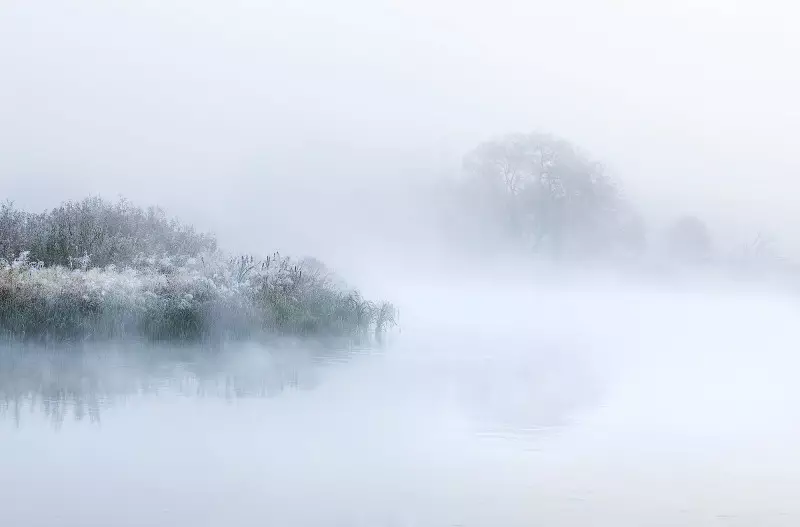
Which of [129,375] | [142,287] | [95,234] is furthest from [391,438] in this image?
[95,234]

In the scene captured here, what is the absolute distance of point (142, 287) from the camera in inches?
498

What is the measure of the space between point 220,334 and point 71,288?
209 cm

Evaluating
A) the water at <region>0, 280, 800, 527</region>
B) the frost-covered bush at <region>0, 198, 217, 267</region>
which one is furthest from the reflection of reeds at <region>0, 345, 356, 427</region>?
the frost-covered bush at <region>0, 198, 217, 267</region>

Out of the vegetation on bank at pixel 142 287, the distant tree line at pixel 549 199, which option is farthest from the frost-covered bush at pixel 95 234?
the distant tree line at pixel 549 199

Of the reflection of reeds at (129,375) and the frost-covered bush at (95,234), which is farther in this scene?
the frost-covered bush at (95,234)

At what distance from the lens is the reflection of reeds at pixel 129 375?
8047 millimetres

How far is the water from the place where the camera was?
5062 mm

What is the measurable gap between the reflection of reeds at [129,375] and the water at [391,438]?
34 millimetres

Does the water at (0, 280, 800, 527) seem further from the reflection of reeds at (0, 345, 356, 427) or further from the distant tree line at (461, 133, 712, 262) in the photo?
the distant tree line at (461, 133, 712, 262)

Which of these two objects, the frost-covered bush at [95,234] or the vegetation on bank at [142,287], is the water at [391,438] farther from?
the frost-covered bush at [95,234]

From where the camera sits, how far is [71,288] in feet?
39.1

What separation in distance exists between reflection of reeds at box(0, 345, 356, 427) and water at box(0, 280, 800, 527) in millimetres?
34

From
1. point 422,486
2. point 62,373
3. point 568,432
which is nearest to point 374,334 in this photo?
point 62,373

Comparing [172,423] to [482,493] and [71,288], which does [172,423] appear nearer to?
[482,493]
